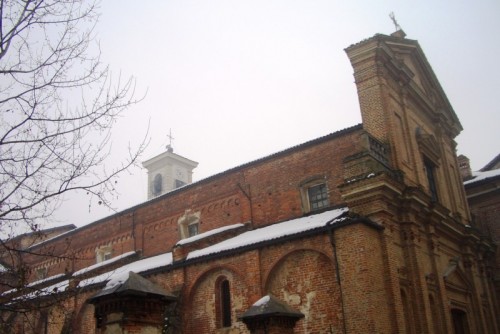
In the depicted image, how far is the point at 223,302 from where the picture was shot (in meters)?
16.8

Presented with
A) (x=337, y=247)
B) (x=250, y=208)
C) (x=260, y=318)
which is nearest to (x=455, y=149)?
(x=250, y=208)

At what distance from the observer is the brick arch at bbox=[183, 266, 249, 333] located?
52.9ft

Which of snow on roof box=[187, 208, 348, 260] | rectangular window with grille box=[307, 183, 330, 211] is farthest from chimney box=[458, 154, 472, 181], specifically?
snow on roof box=[187, 208, 348, 260]

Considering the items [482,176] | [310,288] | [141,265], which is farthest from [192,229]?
[482,176]

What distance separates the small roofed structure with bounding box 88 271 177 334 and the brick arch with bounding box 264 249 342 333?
838 cm

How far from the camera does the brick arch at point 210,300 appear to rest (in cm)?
1612

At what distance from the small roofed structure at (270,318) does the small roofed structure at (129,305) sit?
380cm

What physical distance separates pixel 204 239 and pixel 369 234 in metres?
6.93

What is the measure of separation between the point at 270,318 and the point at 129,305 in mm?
4396

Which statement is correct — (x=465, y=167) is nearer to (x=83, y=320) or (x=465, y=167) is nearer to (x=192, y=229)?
(x=192, y=229)

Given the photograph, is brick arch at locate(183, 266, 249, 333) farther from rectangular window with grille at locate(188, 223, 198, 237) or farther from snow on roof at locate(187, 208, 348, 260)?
rectangular window with grille at locate(188, 223, 198, 237)

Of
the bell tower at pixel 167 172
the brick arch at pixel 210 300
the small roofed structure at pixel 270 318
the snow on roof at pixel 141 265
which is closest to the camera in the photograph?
the small roofed structure at pixel 270 318

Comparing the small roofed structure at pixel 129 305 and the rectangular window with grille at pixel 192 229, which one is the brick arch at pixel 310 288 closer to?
the rectangular window with grille at pixel 192 229

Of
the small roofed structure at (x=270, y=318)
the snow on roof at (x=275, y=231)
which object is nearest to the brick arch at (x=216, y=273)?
the snow on roof at (x=275, y=231)
